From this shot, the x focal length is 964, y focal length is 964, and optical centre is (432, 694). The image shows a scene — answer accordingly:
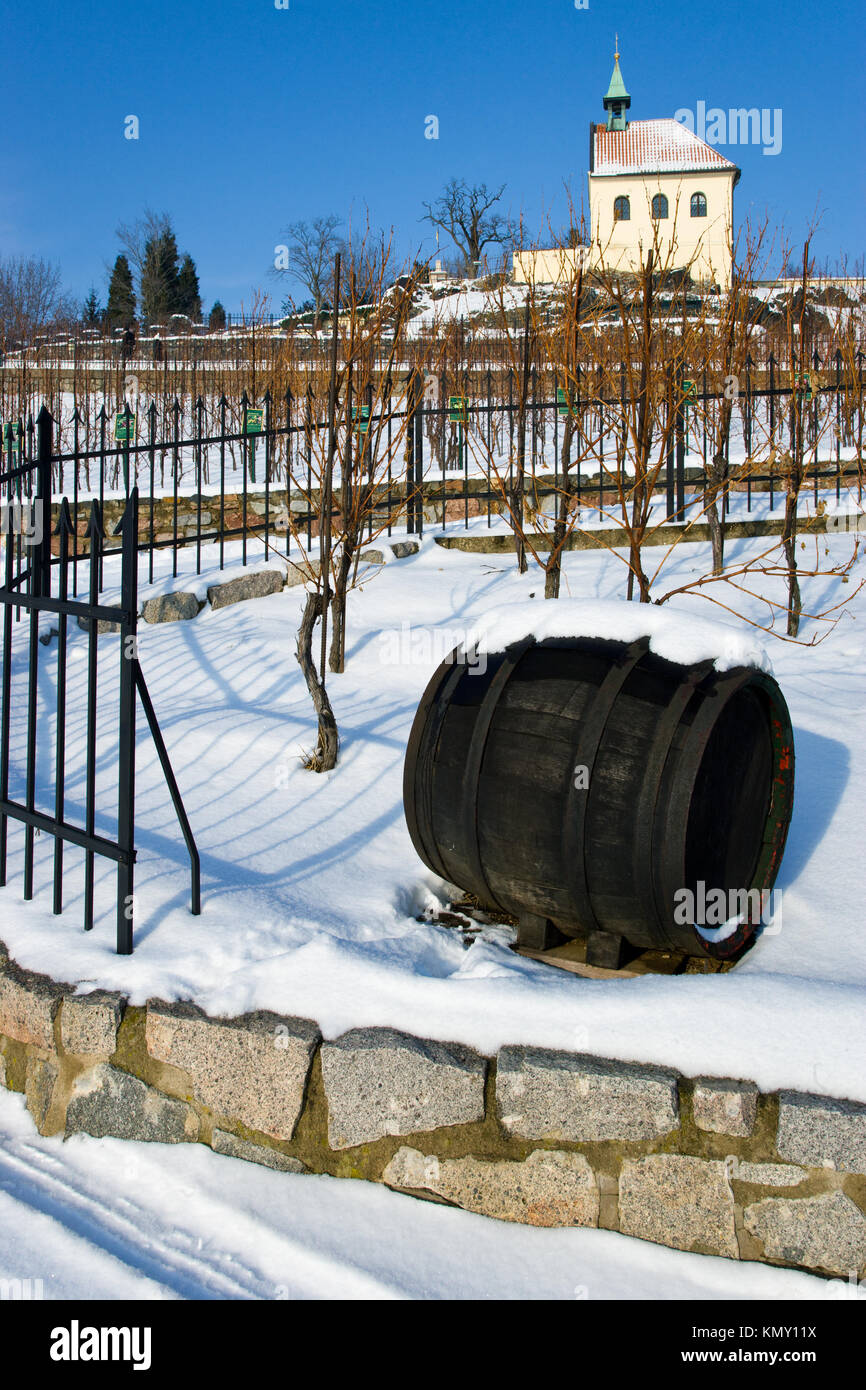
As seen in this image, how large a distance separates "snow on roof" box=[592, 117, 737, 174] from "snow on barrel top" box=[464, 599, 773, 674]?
5202 centimetres

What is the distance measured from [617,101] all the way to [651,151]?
5.74 m

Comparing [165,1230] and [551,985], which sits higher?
[551,985]

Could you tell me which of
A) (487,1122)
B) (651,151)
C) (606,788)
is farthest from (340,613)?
(651,151)

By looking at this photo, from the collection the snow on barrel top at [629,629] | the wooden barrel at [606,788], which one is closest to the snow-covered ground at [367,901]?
the snow on barrel top at [629,629]

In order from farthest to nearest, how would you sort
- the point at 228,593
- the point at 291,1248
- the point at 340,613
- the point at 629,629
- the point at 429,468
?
the point at 429,468
the point at 228,593
the point at 340,613
the point at 629,629
the point at 291,1248

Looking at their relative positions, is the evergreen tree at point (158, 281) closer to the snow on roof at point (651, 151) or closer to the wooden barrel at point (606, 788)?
the snow on roof at point (651, 151)

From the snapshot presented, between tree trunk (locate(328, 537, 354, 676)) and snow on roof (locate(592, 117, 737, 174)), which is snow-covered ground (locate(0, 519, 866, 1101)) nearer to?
tree trunk (locate(328, 537, 354, 676))

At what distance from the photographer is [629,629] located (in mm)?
2912

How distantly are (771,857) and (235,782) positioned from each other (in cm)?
225

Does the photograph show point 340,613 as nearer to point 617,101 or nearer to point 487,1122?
point 487,1122
